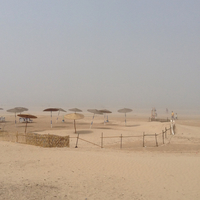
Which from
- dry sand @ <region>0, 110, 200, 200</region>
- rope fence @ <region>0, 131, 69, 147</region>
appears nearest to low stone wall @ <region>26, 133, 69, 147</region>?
rope fence @ <region>0, 131, 69, 147</region>

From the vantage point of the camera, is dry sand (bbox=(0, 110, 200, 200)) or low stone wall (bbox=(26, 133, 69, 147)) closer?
dry sand (bbox=(0, 110, 200, 200))

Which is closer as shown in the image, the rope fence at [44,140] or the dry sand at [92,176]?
the dry sand at [92,176]

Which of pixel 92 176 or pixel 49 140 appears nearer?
pixel 92 176

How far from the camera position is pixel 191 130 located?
23.4 metres

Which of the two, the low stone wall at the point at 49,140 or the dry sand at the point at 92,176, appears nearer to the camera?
the dry sand at the point at 92,176

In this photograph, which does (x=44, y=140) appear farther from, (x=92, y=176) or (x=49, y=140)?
(x=92, y=176)

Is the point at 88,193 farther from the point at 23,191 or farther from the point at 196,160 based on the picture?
the point at 196,160

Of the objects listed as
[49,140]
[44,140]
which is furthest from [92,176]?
[44,140]

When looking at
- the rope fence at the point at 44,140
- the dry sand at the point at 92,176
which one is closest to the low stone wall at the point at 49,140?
the rope fence at the point at 44,140

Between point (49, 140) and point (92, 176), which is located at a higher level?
point (49, 140)

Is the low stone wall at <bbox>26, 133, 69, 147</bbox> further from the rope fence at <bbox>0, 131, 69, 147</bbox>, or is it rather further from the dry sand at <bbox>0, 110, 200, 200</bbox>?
the dry sand at <bbox>0, 110, 200, 200</bbox>

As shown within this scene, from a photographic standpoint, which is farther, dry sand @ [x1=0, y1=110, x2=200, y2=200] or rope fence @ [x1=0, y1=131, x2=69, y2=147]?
rope fence @ [x1=0, y1=131, x2=69, y2=147]

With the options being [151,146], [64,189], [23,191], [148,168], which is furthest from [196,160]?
[23,191]

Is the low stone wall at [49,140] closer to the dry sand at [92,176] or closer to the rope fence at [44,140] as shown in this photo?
the rope fence at [44,140]
